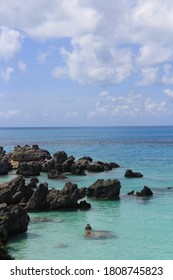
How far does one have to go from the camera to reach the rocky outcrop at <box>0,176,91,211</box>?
54.7 metres

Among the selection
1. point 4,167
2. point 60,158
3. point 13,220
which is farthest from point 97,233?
point 60,158

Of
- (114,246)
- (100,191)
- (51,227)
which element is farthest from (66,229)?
A: (100,191)

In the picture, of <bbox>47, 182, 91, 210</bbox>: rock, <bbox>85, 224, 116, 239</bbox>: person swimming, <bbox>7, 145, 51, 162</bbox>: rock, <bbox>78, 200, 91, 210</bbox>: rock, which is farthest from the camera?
<bbox>7, 145, 51, 162</bbox>: rock

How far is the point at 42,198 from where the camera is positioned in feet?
181

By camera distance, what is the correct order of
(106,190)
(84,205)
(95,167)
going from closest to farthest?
1. (84,205)
2. (106,190)
3. (95,167)

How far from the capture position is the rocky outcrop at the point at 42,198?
5467cm

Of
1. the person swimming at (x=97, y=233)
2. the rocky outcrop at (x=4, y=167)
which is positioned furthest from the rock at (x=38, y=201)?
the rocky outcrop at (x=4, y=167)

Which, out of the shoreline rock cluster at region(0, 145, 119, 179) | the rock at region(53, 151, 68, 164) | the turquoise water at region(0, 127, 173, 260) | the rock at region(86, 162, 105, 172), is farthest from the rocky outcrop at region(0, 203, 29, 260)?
the rock at region(53, 151, 68, 164)

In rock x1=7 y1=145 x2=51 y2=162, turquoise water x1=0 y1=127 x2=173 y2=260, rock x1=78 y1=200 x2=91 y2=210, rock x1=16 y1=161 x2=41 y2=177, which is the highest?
rock x1=7 y1=145 x2=51 y2=162

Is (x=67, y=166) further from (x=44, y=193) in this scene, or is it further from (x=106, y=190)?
(x=44, y=193)

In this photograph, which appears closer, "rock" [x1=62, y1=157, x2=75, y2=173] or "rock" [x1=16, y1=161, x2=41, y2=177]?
"rock" [x1=16, y1=161, x2=41, y2=177]

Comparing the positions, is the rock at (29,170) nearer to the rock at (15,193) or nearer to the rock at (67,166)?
the rock at (67,166)

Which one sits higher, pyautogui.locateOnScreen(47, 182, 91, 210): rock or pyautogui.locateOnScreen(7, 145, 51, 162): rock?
pyautogui.locateOnScreen(7, 145, 51, 162): rock

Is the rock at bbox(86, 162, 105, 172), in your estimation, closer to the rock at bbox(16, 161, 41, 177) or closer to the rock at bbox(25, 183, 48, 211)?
the rock at bbox(16, 161, 41, 177)
